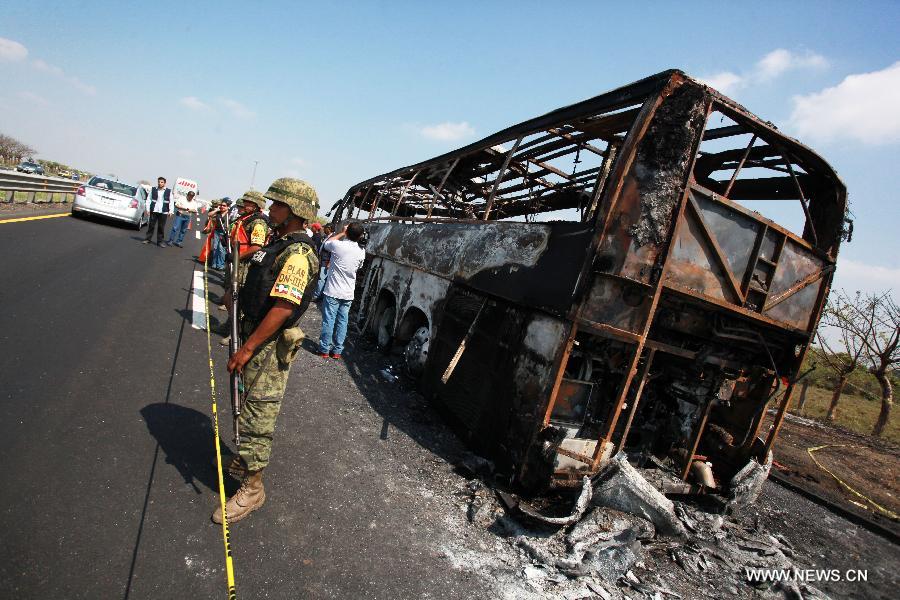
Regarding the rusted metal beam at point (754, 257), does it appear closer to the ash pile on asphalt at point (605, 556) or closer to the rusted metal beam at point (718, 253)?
the rusted metal beam at point (718, 253)

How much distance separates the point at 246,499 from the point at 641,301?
3236 mm

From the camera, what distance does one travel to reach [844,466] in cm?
789

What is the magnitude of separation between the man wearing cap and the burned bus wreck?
916 centimetres

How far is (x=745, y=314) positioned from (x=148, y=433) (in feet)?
16.7

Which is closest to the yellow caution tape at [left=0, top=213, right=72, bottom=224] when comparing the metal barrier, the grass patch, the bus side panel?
the metal barrier

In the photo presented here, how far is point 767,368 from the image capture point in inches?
183

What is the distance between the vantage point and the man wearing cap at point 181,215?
38.1 feet

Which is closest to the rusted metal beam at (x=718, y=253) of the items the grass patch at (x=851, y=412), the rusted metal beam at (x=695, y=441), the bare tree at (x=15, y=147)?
the rusted metal beam at (x=695, y=441)

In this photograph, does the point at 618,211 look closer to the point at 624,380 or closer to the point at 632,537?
the point at 624,380

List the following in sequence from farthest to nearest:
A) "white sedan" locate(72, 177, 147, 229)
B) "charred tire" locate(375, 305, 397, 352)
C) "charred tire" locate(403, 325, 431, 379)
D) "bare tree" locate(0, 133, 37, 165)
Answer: "bare tree" locate(0, 133, 37, 165), "white sedan" locate(72, 177, 147, 229), "charred tire" locate(375, 305, 397, 352), "charred tire" locate(403, 325, 431, 379)

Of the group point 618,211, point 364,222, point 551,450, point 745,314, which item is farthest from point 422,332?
point 364,222

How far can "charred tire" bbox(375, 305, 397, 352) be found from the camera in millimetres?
7561

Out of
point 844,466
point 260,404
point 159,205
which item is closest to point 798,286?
point 260,404

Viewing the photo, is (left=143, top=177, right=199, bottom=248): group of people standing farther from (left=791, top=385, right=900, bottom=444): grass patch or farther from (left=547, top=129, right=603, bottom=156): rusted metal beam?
(left=791, top=385, right=900, bottom=444): grass patch
